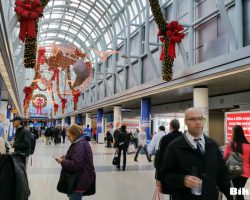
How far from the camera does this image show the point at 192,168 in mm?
2625

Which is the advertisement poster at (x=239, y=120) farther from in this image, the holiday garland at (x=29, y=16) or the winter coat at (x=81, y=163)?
the winter coat at (x=81, y=163)

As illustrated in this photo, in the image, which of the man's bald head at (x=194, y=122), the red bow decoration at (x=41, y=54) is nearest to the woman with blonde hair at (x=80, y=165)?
the man's bald head at (x=194, y=122)

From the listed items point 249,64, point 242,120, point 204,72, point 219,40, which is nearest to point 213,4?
point 219,40

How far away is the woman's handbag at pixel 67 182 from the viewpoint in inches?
175

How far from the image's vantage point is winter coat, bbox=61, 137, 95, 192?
447 cm

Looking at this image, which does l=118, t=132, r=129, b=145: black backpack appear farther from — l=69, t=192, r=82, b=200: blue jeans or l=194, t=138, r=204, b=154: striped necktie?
l=194, t=138, r=204, b=154: striped necktie

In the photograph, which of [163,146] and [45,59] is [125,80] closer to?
[45,59]

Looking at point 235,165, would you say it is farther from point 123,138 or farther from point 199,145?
point 123,138

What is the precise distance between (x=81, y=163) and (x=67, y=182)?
1.05ft

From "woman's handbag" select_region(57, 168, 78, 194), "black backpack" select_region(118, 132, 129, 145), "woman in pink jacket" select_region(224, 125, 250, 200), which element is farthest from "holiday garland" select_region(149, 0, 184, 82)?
"woman's handbag" select_region(57, 168, 78, 194)

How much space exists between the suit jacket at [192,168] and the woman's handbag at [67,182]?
1.89 m

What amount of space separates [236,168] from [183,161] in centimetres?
272

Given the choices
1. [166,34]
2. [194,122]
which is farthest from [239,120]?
[194,122]

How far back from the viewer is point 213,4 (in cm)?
1520
